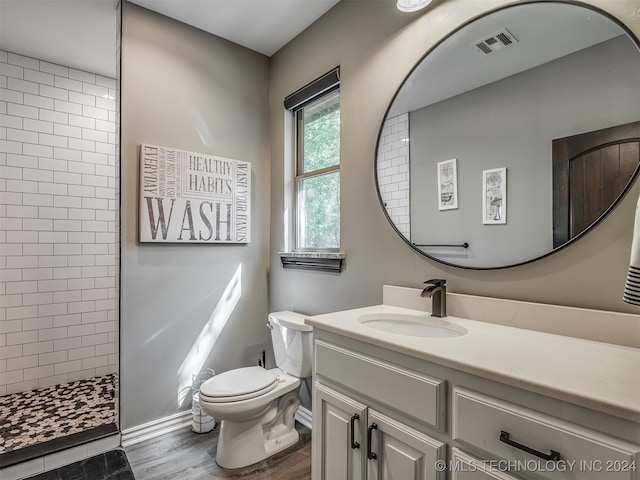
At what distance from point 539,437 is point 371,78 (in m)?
1.72

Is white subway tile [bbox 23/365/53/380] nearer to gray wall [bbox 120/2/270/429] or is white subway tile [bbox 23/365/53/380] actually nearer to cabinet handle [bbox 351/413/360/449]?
gray wall [bbox 120/2/270/429]

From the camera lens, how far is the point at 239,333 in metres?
2.45

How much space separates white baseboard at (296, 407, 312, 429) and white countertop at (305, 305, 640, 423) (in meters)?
1.21

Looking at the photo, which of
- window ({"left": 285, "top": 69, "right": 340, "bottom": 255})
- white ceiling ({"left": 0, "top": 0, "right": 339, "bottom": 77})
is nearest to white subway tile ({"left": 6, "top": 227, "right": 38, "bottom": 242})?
white ceiling ({"left": 0, "top": 0, "right": 339, "bottom": 77})

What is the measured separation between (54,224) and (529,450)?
3318mm

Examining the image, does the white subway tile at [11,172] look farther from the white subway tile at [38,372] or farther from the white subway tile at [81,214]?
the white subway tile at [38,372]

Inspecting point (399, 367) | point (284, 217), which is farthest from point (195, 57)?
point (399, 367)

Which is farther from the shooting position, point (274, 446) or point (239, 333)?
point (239, 333)

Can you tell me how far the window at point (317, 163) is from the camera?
2150 mm

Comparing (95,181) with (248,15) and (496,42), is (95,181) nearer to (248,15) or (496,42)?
(248,15)

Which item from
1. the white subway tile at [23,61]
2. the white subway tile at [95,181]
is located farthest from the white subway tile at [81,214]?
the white subway tile at [23,61]

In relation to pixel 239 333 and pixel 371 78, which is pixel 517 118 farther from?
pixel 239 333

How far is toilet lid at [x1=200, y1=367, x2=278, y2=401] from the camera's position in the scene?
1.70 meters

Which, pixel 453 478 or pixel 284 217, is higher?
pixel 284 217
